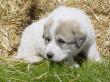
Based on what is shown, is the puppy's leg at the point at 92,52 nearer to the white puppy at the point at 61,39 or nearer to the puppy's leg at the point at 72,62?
the white puppy at the point at 61,39

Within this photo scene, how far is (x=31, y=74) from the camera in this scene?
779 cm

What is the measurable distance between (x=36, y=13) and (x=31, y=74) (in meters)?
2.33

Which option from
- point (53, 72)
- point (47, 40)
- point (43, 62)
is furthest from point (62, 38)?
point (43, 62)

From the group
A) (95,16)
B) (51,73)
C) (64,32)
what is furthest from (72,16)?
(95,16)

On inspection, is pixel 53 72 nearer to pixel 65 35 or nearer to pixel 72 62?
pixel 72 62

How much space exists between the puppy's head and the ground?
0.33 meters

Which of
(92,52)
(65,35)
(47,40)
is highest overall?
(65,35)

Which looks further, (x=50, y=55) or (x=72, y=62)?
(x=72, y=62)

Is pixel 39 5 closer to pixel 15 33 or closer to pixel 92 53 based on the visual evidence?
pixel 15 33

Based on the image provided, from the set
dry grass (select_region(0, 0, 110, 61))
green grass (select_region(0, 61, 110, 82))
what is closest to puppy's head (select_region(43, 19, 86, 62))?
green grass (select_region(0, 61, 110, 82))

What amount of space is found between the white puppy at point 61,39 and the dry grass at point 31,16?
0.32 meters

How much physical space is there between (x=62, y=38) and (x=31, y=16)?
2.14 meters

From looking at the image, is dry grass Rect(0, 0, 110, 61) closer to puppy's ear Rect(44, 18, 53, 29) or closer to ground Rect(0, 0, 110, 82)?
ground Rect(0, 0, 110, 82)

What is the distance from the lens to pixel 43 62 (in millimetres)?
8195
